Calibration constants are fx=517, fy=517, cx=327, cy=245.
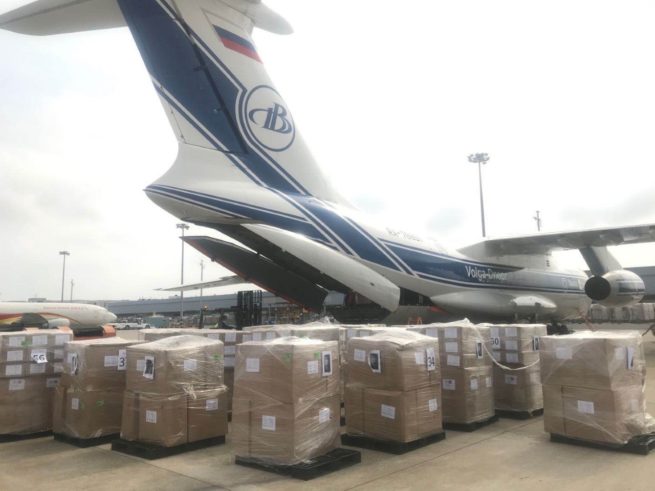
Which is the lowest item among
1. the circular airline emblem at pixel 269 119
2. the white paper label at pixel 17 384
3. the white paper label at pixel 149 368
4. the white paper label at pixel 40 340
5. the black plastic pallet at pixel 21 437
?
the black plastic pallet at pixel 21 437

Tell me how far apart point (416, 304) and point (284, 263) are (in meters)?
4.50

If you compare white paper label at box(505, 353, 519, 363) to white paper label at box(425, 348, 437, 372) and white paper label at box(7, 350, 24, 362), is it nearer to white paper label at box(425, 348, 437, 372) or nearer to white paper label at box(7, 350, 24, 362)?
white paper label at box(425, 348, 437, 372)

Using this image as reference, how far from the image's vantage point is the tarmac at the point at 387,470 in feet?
14.3

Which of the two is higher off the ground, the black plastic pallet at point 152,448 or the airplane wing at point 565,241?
the airplane wing at point 565,241

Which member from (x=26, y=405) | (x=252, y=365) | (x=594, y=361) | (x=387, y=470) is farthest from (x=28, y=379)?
(x=594, y=361)

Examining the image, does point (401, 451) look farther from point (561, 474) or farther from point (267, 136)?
Result: point (267, 136)

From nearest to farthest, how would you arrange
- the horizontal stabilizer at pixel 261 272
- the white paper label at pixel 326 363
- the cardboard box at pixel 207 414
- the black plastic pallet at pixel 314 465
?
the black plastic pallet at pixel 314 465
the white paper label at pixel 326 363
the cardboard box at pixel 207 414
the horizontal stabilizer at pixel 261 272

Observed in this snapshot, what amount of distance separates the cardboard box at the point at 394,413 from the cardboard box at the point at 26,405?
12.6 ft

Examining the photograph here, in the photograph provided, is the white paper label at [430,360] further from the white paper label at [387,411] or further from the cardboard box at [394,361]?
the white paper label at [387,411]

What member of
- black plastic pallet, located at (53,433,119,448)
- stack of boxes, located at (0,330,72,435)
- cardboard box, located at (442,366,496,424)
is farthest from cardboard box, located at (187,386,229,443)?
cardboard box, located at (442,366,496,424)

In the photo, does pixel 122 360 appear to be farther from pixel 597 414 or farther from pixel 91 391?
pixel 597 414

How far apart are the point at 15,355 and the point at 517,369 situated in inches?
253

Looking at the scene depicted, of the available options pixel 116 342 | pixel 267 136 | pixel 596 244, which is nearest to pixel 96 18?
pixel 267 136

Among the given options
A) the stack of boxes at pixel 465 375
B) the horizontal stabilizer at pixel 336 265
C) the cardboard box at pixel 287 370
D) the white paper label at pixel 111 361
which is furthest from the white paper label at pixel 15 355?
the stack of boxes at pixel 465 375
